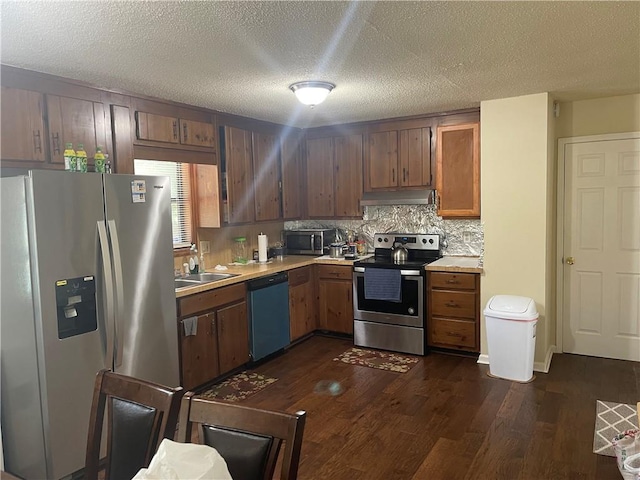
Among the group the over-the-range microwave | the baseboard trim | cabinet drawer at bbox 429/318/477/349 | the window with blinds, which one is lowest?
the baseboard trim

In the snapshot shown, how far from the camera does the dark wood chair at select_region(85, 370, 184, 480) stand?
Result: 1.54 metres

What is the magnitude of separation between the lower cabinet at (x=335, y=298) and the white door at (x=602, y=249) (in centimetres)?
211

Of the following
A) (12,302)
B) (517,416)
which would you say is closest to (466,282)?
(517,416)

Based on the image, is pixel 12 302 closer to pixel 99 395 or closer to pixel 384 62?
pixel 99 395

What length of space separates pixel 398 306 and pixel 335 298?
0.78 meters

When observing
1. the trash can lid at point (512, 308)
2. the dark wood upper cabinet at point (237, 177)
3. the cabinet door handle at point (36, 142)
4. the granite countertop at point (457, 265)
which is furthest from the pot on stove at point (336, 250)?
the cabinet door handle at point (36, 142)

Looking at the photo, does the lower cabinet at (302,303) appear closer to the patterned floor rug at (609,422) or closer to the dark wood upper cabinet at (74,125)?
the dark wood upper cabinet at (74,125)

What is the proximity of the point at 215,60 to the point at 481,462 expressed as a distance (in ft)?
9.23

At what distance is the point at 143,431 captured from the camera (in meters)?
1.57

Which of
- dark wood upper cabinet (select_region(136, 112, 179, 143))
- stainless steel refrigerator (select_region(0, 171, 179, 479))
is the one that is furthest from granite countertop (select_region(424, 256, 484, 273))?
stainless steel refrigerator (select_region(0, 171, 179, 479))

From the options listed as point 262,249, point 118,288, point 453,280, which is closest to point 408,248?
point 453,280

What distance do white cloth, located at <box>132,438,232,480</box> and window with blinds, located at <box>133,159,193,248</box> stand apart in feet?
10.9

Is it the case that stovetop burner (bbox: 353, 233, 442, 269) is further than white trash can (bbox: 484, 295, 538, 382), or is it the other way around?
stovetop burner (bbox: 353, 233, 442, 269)

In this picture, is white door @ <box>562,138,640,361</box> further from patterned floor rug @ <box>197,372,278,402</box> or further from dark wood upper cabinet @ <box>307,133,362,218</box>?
patterned floor rug @ <box>197,372,278,402</box>
